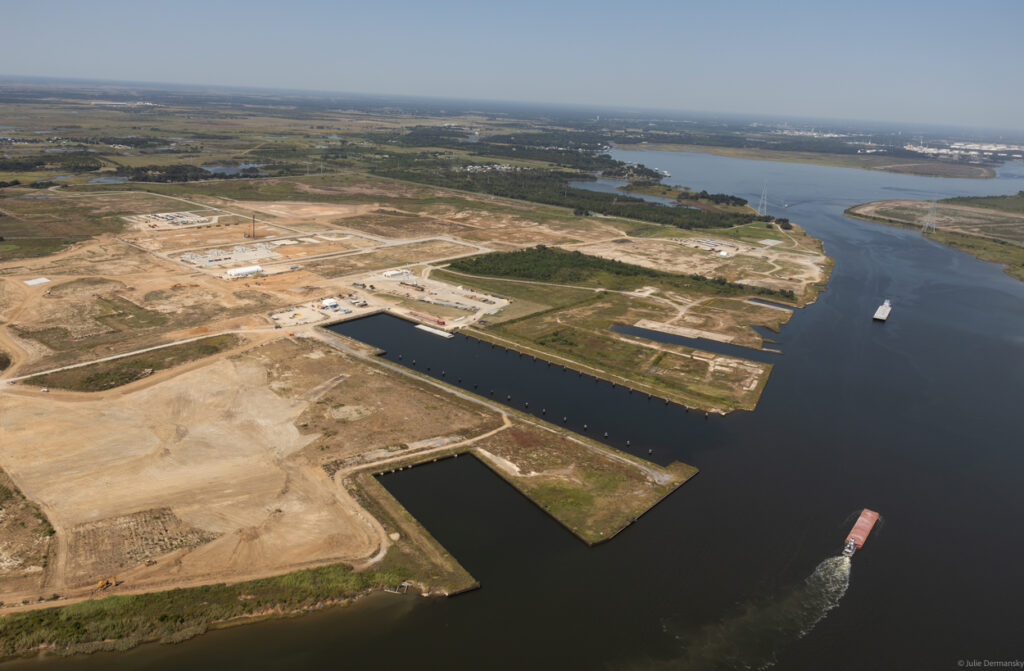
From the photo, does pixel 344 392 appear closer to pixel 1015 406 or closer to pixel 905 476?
pixel 905 476

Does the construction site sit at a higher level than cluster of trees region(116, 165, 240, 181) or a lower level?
lower

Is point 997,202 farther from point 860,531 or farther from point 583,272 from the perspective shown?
point 860,531

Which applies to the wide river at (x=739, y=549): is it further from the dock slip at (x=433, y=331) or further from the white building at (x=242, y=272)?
the white building at (x=242, y=272)

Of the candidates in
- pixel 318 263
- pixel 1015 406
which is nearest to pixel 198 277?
pixel 318 263

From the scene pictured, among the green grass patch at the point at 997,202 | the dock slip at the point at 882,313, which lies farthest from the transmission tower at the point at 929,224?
the dock slip at the point at 882,313

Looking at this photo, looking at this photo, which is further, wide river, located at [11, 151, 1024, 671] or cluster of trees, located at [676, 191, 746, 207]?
cluster of trees, located at [676, 191, 746, 207]

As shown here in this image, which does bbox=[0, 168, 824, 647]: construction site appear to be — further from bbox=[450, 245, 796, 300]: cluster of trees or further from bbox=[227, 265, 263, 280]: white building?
bbox=[450, 245, 796, 300]: cluster of trees

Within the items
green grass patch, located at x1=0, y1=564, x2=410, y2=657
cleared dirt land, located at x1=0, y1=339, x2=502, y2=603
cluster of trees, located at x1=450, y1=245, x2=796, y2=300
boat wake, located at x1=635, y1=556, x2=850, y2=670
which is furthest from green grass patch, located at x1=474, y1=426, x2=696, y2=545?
cluster of trees, located at x1=450, y1=245, x2=796, y2=300

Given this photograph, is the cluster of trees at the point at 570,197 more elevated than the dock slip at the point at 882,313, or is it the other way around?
the cluster of trees at the point at 570,197
